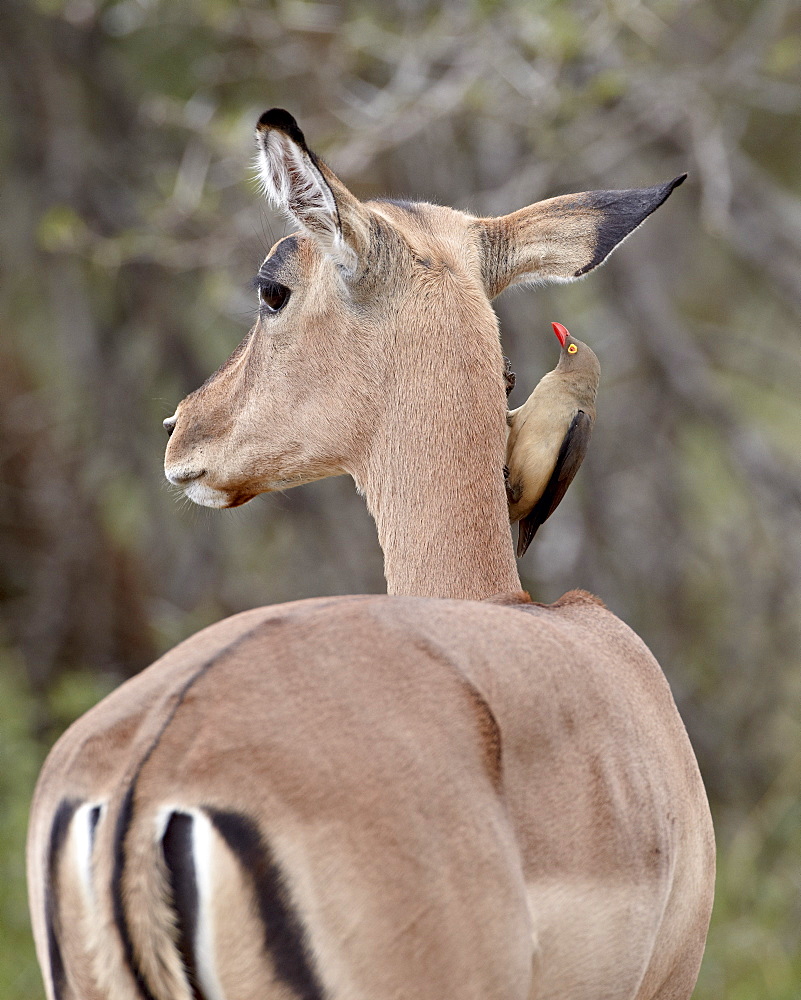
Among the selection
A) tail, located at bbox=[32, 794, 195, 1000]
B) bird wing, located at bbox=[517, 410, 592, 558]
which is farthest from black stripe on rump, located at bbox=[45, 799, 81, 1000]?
bird wing, located at bbox=[517, 410, 592, 558]

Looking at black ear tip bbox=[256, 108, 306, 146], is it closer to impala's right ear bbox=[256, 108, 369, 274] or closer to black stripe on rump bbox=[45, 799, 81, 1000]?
impala's right ear bbox=[256, 108, 369, 274]

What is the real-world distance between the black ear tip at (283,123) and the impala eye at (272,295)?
1.84 ft

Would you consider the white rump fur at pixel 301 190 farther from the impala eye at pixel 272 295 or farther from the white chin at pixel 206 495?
the white chin at pixel 206 495

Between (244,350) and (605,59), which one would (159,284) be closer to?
(605,59)

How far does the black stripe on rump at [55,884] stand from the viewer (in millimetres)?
1700

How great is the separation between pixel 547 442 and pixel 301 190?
0.85 meters

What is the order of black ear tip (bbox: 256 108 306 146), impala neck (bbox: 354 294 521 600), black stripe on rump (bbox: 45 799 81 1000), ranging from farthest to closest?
impala neck (bbox: 354 294 521 600) < black ear tip (bbox: 256 108 306 146) < black stripe on rump (bbox: 45 799 81 1000)

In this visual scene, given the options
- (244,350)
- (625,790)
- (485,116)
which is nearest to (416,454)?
(244,350)

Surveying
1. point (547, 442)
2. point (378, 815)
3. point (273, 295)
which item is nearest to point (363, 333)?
point (273, 295)

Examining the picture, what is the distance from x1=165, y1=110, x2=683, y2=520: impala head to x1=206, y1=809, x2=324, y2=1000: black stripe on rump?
1.30 meters

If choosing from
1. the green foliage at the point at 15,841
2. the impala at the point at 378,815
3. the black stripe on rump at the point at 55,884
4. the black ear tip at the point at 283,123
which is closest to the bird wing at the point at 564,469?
the impala at the point at 378,815

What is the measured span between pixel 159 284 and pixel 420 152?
1706mm

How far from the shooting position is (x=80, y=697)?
6059 millimetres

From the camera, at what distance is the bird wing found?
305cm
